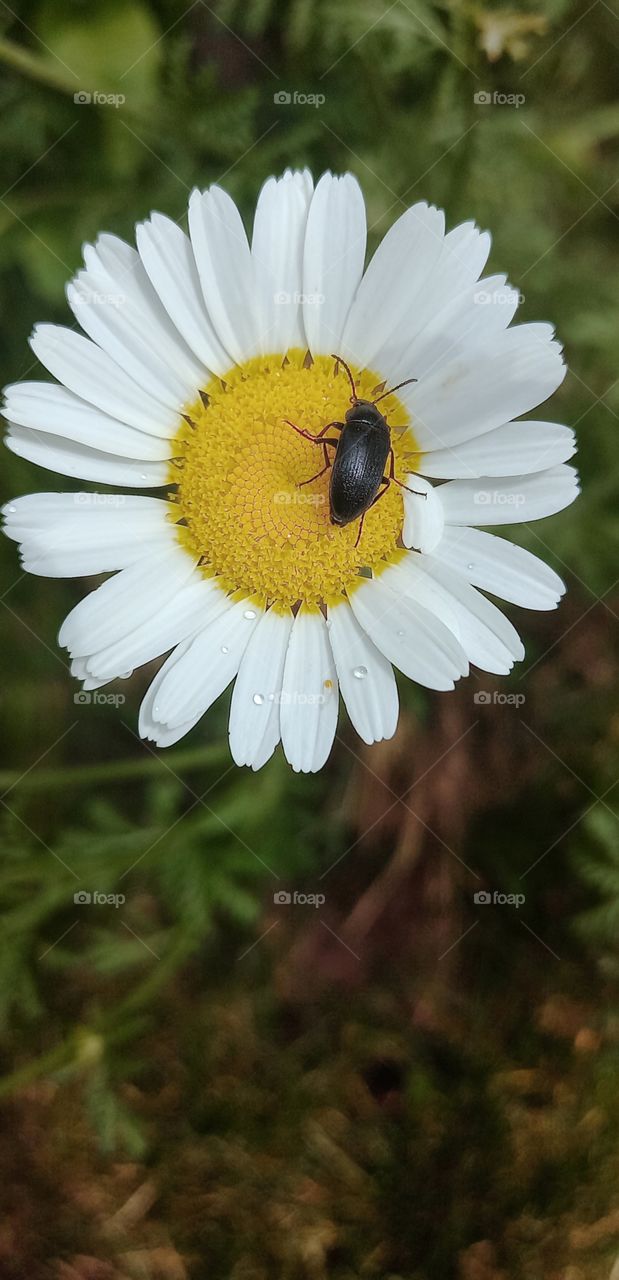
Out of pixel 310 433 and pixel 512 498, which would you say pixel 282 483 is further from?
pixel 512 498

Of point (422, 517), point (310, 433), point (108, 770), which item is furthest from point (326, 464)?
point (108, 770)

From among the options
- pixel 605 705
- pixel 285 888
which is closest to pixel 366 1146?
pixel 285 888

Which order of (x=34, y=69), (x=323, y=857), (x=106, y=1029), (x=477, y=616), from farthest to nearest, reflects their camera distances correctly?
(x=323, y=857) < (x=106, y=1029) < (x=34, y=69) < (x=477, y=616)

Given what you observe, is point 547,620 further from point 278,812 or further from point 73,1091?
point 73,1091

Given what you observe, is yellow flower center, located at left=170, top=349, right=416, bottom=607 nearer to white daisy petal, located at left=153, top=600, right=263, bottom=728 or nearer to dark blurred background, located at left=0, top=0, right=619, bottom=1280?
white daisy petal, located at left=153, top=600, right=263, bottom=728

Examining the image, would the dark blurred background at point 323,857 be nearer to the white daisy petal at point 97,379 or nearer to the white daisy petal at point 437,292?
the white daisy petal at point 437,292

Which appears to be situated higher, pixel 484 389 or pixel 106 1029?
pixel 484 389
